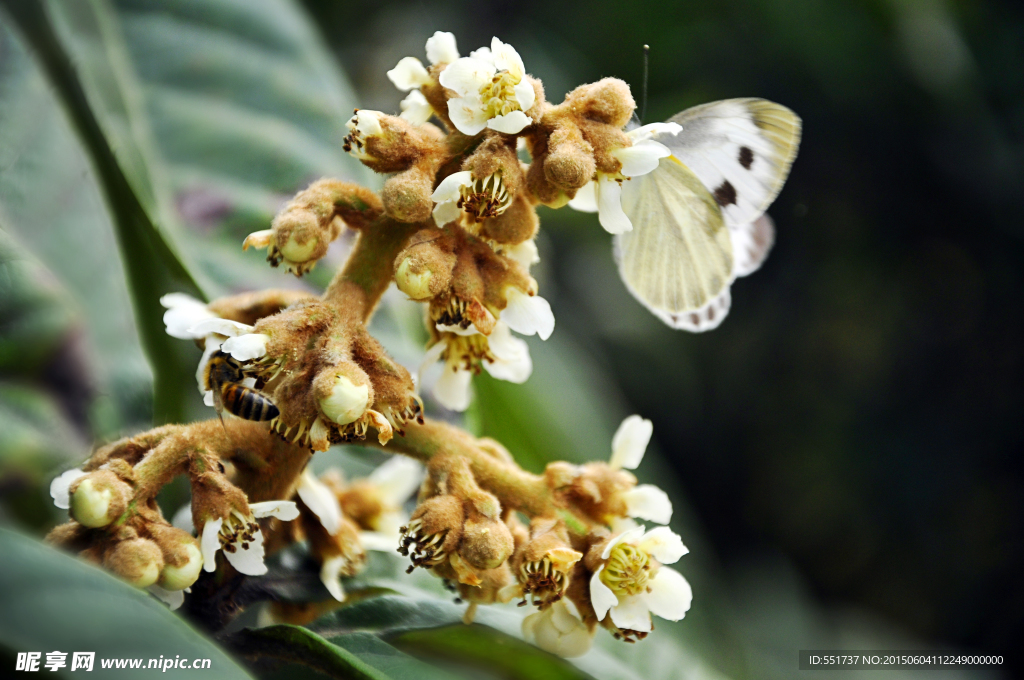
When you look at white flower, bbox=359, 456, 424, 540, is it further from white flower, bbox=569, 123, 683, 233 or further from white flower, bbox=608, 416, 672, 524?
white flower, bbox=569, 123, 683, 233

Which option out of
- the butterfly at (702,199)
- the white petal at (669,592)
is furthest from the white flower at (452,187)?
the white petal at (669,592)

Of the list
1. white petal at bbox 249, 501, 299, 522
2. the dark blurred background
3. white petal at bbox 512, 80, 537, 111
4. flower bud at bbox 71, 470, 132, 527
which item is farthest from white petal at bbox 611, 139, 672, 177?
the dark blurred background

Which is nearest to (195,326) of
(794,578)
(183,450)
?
(183,450)

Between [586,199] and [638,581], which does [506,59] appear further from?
[638,581]

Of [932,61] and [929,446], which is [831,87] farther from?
[929,446]

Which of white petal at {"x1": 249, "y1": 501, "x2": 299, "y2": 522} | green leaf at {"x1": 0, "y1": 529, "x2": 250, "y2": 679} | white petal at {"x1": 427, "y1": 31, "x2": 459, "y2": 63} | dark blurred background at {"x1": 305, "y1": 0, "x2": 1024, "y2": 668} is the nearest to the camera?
green leaf at {"x1": 0, "y1": 529, "x2": 250, "y2": 679}

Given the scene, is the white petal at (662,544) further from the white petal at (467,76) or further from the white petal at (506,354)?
the white petal at (467,76)
